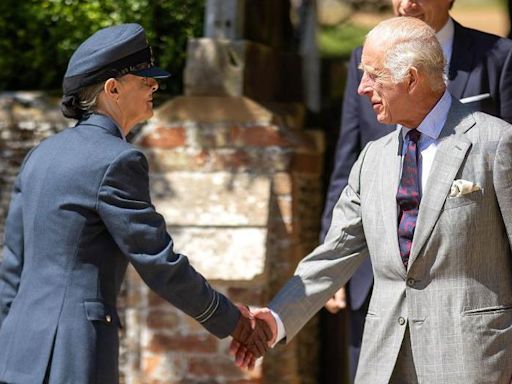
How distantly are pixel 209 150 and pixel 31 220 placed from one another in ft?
6.08

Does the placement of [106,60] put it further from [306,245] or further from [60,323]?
[306,245]

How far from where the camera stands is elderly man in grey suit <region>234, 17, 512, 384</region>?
366 cm

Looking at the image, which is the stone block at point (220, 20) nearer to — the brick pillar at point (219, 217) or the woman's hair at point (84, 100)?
the brick pillar at point (219, 217)

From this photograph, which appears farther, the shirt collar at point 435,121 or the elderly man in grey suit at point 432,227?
the shirt collar at point 435,121

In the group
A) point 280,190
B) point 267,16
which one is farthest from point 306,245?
point 267,16

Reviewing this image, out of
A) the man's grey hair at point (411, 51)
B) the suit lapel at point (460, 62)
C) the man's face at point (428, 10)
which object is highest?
the man's grey hair at point (411, 51)

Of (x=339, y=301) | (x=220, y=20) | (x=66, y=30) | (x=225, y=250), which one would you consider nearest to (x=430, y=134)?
(x=339, y=301)

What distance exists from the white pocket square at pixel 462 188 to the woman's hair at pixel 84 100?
1272mm

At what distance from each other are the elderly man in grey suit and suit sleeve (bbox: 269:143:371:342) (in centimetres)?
13

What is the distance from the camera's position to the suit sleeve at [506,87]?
14.9 feet

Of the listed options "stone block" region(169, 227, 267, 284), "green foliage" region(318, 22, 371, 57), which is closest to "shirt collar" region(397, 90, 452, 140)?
"stone block" region(169, 227, 267, 284)

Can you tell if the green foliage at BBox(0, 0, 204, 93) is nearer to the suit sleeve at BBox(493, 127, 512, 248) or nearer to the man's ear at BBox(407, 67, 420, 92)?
the man's ear at BBox(407, 67, 420, 92)

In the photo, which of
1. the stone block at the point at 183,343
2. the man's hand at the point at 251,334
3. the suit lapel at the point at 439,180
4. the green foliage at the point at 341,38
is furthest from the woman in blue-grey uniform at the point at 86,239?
the green foliage at the point at 341,38

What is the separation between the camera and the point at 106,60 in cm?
396
